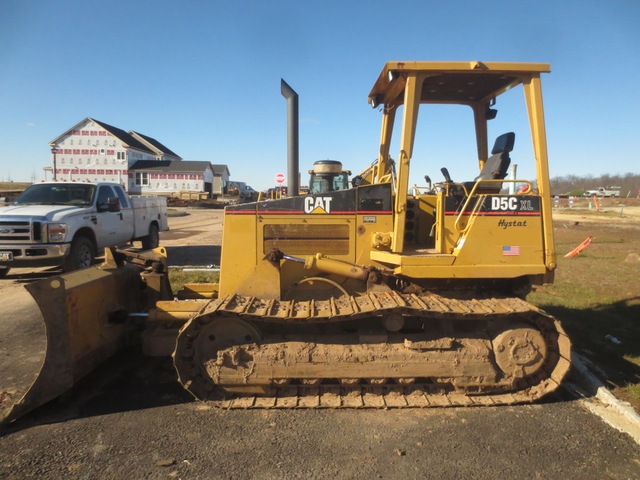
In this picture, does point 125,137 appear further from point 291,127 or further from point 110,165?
point 291,127

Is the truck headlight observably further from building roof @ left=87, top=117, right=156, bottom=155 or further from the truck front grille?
building roof @ left=87, top=117, right=156, bottom=155

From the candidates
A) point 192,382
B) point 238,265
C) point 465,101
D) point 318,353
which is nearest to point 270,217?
point 238,265

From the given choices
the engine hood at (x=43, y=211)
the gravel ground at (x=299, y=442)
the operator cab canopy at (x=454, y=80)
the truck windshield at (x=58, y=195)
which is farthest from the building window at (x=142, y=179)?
the gravel ground at (x=299, y=442)

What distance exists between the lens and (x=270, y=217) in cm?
457

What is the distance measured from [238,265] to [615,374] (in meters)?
4.32

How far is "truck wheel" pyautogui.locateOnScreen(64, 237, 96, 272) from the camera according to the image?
9031mm

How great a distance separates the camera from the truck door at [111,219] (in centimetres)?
1039

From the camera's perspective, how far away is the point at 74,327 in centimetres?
405

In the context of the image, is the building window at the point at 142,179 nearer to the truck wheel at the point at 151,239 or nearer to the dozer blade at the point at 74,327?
the truck wheel at the point at 151,239

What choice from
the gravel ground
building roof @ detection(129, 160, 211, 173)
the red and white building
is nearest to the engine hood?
the gravel ground

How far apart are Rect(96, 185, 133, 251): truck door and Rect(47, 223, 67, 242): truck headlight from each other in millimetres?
1255

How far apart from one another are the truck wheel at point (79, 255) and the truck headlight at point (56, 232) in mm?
318

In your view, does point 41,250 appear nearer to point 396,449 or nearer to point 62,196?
point 62,196

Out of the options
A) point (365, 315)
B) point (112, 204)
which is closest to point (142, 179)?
point (112, 204)
